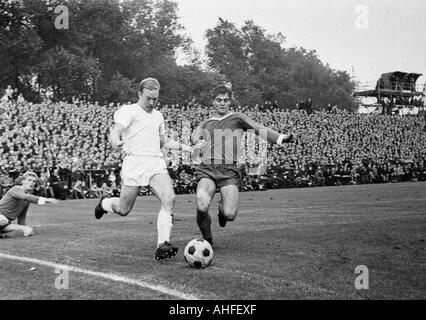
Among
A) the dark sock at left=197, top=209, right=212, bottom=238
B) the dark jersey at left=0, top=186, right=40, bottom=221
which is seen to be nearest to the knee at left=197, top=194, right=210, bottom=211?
the dark sock at left=197, top=209, right=212, bottom=238

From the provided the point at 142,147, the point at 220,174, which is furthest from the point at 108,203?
the point at 220,174

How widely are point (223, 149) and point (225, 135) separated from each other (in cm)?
21

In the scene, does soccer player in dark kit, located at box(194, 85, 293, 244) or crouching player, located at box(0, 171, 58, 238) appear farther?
crouching player, located at box(0, 171, 58, 238)

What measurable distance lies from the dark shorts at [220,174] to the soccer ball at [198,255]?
1.78m

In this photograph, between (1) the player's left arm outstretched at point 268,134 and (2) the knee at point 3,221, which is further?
(2) the knee at point 3,221

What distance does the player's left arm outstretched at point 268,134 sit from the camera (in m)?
8.01

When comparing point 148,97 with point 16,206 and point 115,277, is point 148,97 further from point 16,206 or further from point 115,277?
point 16,206

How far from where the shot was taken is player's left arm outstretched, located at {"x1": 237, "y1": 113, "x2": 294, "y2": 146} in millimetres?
8008

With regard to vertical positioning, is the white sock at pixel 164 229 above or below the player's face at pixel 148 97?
below

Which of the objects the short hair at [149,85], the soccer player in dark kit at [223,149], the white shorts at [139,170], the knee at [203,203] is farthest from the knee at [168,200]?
the short hair at [149,85]

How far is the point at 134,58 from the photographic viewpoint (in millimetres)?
54188

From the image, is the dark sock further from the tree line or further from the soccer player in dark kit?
the tree line

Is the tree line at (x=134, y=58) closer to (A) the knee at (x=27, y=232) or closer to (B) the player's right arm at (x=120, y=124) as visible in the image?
(A) the knee at (x=27, y=232)
